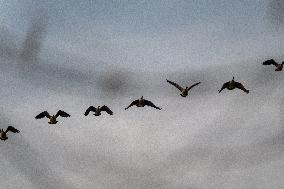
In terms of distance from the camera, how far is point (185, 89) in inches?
1047

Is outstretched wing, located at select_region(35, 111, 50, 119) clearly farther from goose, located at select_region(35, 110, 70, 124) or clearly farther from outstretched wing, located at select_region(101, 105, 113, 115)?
outstretched wing, located at select_region(101, 105, 113, 115)

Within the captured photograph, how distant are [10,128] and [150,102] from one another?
Result: 10.7 metres

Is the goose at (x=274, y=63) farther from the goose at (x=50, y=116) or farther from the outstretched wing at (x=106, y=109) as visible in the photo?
the goose at (x=50, y=116)

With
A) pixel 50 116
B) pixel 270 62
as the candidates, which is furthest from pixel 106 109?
pixel 270 62

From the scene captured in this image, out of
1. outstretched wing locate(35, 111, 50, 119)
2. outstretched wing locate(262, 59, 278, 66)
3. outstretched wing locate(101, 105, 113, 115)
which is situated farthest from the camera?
outstretched wing locate(101, 105, 113, 115)

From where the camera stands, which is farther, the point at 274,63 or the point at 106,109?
the point at 106,109

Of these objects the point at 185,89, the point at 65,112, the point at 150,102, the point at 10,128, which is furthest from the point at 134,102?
the point at 10,128

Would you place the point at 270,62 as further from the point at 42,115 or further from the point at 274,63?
the point at 42,115

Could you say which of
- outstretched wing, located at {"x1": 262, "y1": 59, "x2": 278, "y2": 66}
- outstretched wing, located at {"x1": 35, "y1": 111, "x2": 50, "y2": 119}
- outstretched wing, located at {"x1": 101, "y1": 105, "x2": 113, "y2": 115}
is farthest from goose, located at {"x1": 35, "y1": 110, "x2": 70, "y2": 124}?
outstretched wing, located at {"x1": 262, "y1": 59, "x2": 278, "y2": 66}

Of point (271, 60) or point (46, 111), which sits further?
point (46, 111)

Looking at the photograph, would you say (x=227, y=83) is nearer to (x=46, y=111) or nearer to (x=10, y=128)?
(x=46, y=111)

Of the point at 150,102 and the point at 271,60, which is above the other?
the point at 271,60

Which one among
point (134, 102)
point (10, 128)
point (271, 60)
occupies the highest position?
point (271, 60)

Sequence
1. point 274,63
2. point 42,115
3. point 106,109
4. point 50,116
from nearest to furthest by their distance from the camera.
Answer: point 274,63 < point 42,115 < point 50,116 < point 106,109
